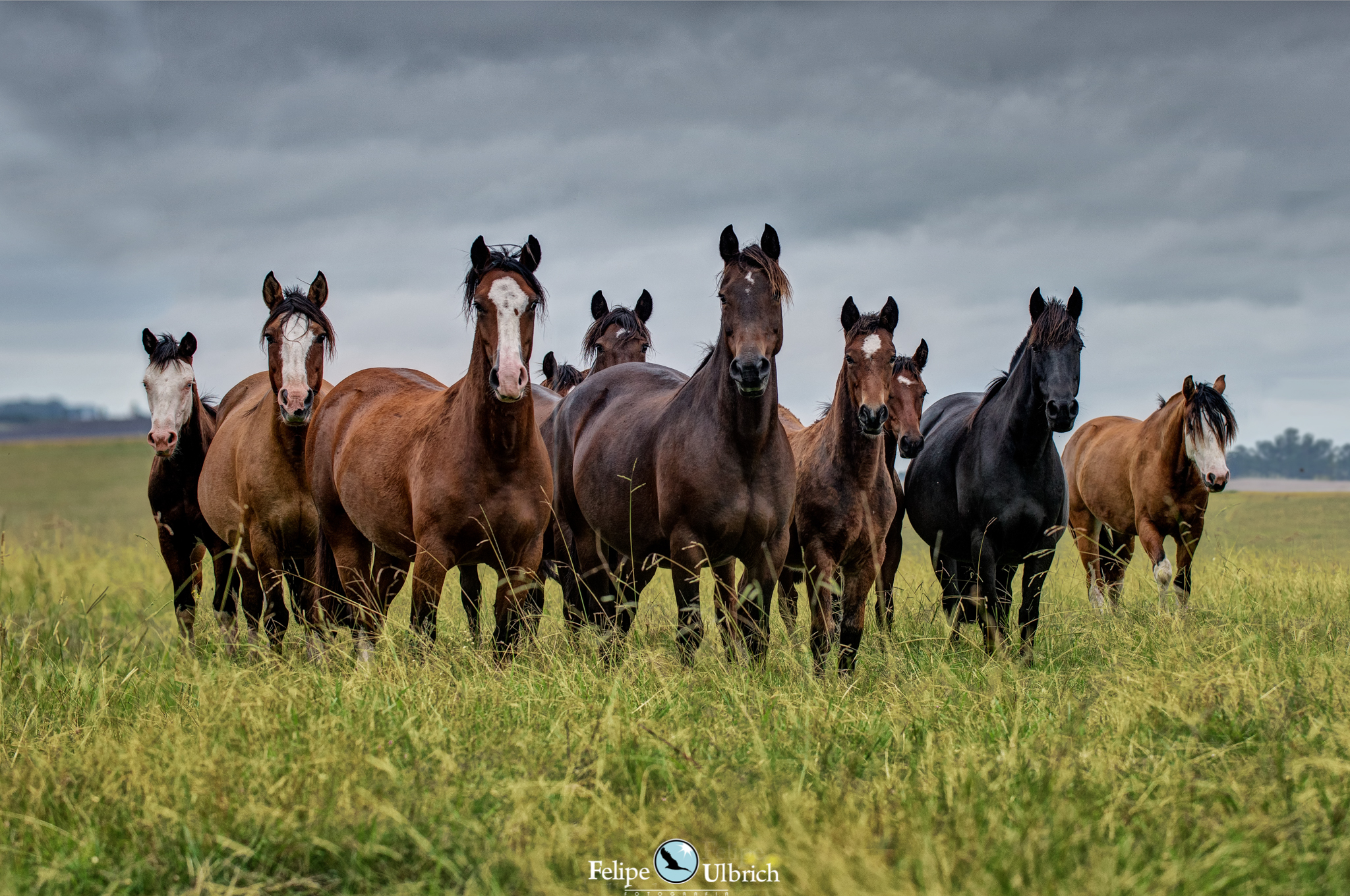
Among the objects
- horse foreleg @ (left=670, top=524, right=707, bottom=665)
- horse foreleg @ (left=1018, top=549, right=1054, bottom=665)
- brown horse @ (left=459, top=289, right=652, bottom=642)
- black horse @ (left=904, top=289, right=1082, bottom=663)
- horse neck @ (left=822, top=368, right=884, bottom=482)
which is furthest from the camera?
brown horse @ (left=459, top=289, right=652, bottom=642)

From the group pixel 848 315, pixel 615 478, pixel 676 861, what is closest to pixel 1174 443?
pixel 848 315

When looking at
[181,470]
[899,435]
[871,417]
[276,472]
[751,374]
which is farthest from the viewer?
[181,470]

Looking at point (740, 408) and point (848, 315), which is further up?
point (848, 315)

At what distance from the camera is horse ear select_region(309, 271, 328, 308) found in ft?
20.7

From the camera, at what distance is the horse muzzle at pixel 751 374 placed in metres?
4.80

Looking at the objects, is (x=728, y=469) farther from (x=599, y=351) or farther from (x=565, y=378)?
(x=565, y=378)

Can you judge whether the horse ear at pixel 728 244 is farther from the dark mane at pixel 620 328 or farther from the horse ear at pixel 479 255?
the dark mane at pixel 620 328

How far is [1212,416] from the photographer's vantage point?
8133mm

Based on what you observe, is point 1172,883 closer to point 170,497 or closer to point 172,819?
point 172,819

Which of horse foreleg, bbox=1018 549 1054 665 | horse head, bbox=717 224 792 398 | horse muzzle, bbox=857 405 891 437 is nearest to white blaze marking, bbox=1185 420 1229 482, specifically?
horse foreleg, bbox=1018 549 1054 665

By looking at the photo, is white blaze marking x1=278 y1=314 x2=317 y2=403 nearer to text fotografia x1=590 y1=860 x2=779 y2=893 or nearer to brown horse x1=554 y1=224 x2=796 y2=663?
brown horse x1=554 y1=224 x2=796 y2=663

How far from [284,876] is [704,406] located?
3351 mm

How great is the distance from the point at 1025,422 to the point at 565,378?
5.80 m

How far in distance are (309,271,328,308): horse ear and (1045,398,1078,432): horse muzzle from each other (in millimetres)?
4798
